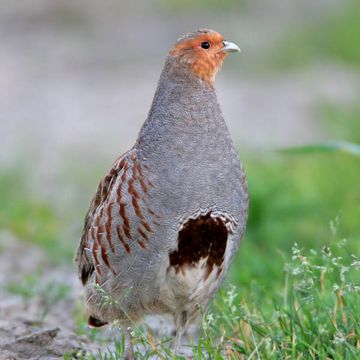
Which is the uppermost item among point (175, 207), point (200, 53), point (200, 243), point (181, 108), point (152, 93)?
point (152, 93)

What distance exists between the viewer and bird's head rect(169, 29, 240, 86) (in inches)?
167

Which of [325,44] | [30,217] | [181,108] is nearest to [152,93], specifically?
[325,44]

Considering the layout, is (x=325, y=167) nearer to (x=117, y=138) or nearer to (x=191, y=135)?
(x=117, y=138)

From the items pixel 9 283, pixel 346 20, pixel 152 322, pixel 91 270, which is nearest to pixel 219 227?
pixel 91 270

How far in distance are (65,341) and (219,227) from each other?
80 cm

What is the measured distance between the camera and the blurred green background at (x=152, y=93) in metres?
6.71

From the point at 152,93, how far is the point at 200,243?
7.39m

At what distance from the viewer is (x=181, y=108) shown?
13.7 ft

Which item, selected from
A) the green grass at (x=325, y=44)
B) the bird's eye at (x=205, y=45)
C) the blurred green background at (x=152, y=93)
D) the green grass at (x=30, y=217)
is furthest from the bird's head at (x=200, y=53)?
the green grass at (x=325, y=44)

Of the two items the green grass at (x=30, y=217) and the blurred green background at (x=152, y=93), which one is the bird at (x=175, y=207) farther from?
the green grass at (x=30, y=217)

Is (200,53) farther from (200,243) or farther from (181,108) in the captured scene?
(200,243)

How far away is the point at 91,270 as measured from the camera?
441 cm

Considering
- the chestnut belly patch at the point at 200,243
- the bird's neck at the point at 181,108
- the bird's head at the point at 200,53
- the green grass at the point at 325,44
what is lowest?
the chestnut belly patch at the point at 200,243

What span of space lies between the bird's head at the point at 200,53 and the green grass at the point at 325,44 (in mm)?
7705
